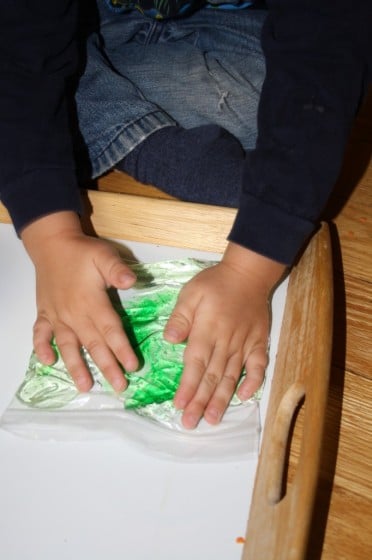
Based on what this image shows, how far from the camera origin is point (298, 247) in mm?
467

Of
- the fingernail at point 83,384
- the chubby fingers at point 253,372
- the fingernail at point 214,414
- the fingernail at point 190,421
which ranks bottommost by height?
the fingernail at point 83,384

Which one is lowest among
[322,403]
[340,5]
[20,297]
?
[20,297]

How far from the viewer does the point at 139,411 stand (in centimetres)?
41

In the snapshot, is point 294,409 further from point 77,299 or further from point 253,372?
point 77,299

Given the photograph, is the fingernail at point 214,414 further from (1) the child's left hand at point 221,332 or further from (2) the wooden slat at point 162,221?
(2) the wooden slat at point 162,221

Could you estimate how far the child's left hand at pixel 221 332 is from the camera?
16.1 inches

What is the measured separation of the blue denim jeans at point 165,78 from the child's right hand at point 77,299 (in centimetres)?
17

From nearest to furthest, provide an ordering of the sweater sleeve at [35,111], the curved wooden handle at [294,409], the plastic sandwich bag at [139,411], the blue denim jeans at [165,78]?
the curved wooden handle at [294,409]
the plastic sandwich bag at [139,411]
the sweater sleeve at [35,111]
the blue denim jeans at [165,78]

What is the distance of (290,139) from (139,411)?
0.25m

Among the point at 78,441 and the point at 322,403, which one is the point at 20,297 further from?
the point at 322,403

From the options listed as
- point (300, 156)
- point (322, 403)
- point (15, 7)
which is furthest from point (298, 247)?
point (15, 7)

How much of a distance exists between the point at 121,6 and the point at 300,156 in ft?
1.14

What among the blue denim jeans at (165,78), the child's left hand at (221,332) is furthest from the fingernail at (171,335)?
the blue denim jeans at (165,78)

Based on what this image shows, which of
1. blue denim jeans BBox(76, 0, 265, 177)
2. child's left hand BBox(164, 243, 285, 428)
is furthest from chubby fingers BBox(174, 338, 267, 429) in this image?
blue denim jeans BBox(76, 0, 265, 177)
